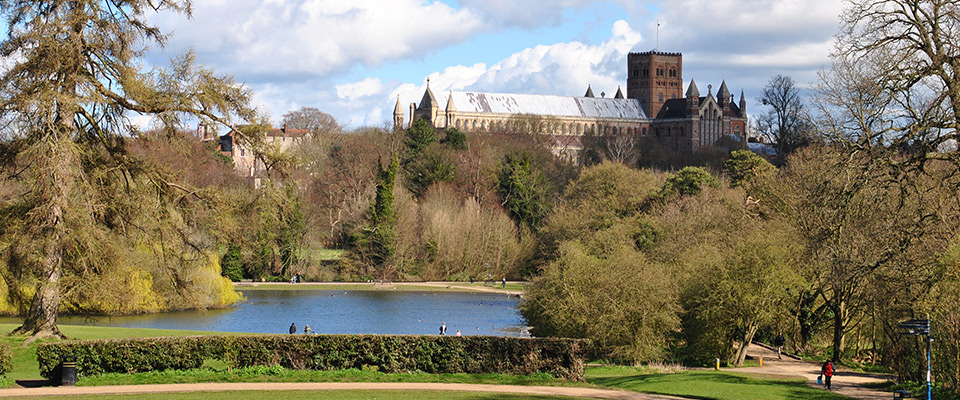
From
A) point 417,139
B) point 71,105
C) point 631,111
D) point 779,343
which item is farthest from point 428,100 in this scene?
point 71,105

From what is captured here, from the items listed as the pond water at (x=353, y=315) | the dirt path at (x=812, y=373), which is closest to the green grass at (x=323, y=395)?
the dirt path at (x=812, y=373)

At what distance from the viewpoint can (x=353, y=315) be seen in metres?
49.1

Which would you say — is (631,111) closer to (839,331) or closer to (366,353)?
(839,331)

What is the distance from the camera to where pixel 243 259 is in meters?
70.6

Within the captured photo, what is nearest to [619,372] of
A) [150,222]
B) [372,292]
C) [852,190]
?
[852,190]

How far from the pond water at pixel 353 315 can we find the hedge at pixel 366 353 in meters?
16.4

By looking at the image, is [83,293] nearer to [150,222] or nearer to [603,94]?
[150,222]

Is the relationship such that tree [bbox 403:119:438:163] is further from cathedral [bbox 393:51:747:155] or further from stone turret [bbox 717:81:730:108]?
stone turret [bbox 717:81:730:108]

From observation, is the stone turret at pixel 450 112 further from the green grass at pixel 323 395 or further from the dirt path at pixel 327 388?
the green grass at pixel 323 395

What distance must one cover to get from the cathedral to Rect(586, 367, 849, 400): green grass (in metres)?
110

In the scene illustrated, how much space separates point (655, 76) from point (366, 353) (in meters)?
155

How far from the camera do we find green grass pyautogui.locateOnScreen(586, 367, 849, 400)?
22.9m

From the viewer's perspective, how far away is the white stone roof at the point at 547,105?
156 meters

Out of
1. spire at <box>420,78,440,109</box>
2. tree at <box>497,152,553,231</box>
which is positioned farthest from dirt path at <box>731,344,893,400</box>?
spire at <box>420,78,440,109</box>
